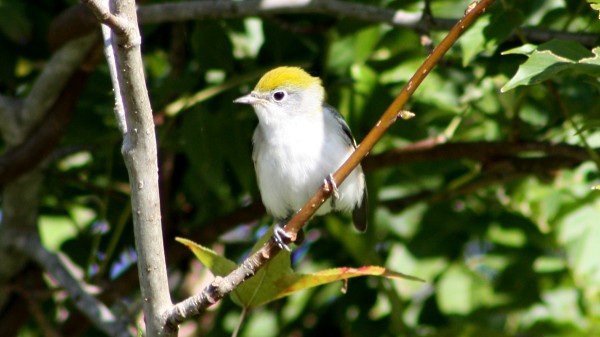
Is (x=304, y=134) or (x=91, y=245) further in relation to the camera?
(x=91, y=245)

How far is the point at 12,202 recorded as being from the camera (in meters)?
3.57

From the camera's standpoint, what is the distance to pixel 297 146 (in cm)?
317

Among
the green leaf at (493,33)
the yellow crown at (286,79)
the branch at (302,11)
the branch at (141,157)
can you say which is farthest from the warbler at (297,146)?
the branch at (141,157)

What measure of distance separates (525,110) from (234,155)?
114 centimetres

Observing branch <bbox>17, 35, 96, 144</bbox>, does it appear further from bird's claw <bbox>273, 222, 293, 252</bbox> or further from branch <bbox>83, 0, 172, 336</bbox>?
bird's claw <bbox>273, 222, 293, 252</bbox>

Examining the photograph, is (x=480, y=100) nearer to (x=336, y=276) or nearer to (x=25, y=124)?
(x=336, y=276)

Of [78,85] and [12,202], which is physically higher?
[78,85]

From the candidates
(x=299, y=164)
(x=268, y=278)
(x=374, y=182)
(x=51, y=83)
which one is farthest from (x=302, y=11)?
(x=268, y=278)

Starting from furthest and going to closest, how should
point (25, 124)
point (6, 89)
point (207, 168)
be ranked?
point (6, 89) → point (25, 124) → point (207, 168)

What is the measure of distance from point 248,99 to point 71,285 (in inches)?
36.0

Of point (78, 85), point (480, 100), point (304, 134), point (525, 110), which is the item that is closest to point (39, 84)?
point (78, 85)

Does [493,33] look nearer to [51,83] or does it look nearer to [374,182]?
[374,182]

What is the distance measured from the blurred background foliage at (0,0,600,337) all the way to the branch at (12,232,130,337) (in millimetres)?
176

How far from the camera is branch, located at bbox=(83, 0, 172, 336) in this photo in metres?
1.71
